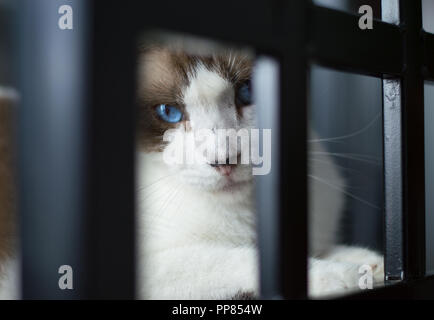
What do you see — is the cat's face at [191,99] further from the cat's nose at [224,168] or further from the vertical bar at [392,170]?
the vertical bar at [392,170]

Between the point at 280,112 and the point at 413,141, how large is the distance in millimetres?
327

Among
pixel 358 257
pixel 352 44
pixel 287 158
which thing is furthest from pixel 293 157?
pixel 358 257

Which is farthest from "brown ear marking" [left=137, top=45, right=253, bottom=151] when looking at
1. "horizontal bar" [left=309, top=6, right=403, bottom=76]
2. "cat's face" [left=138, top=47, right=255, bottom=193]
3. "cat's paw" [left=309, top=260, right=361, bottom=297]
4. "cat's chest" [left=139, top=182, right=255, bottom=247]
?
"cat's paw" [left=309, top=260, right=361, bottom=297]

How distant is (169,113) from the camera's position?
0.93m

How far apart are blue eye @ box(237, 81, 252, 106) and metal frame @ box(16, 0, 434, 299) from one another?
11.3 inches

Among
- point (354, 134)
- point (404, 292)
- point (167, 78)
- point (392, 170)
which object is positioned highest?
point (167, 78)

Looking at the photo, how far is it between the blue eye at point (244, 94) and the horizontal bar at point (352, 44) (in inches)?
11.0

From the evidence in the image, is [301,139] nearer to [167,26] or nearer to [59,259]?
[167,26]

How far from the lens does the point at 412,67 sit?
30.6 inches

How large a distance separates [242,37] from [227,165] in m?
0.35

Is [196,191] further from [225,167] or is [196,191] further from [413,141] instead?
[413,141]

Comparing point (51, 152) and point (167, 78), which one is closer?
point (51, 152)

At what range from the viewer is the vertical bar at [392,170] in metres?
0.77
